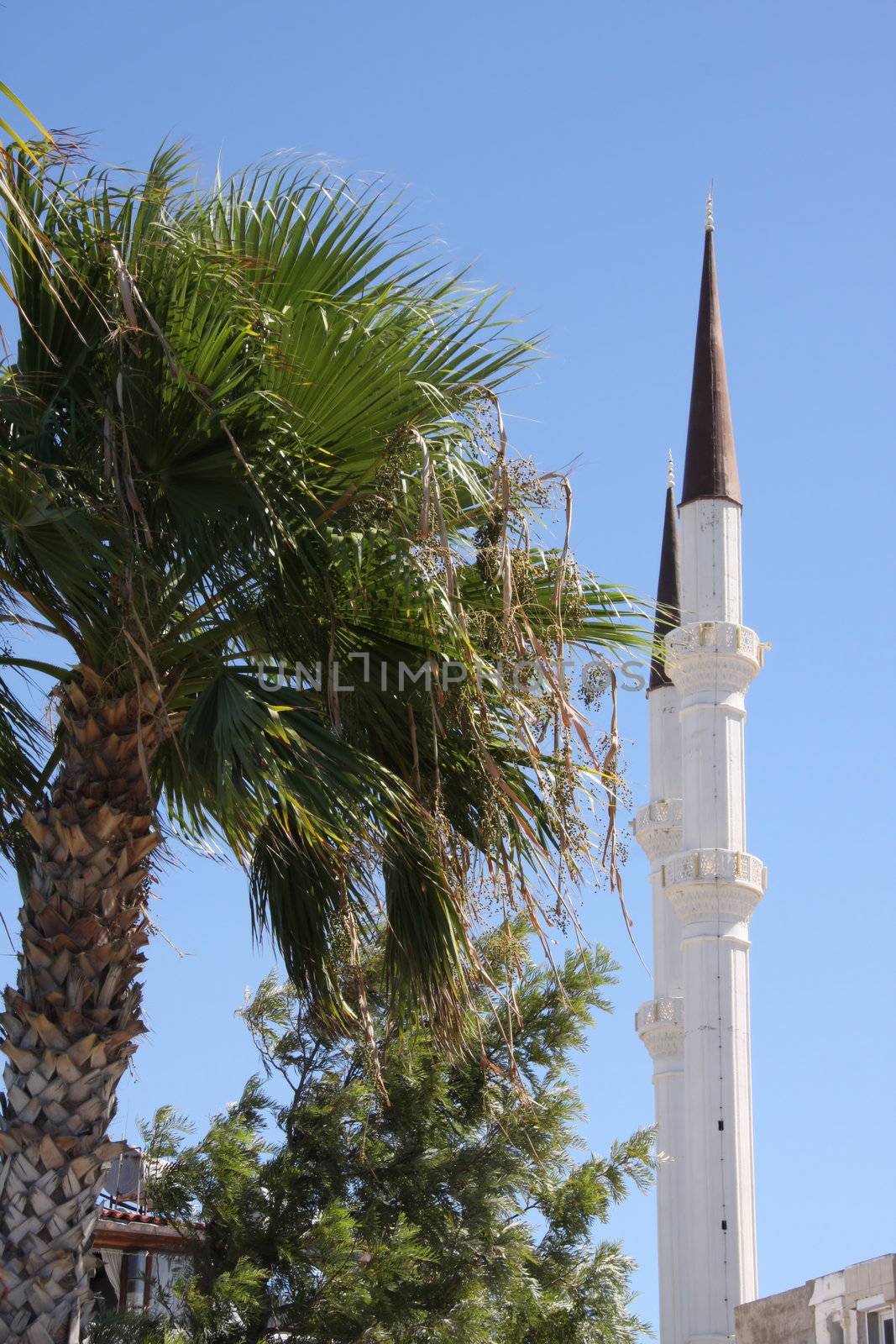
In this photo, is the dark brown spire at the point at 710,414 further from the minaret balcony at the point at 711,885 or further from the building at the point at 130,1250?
the building at the point at 130,1250

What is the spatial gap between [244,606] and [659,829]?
1248 inches

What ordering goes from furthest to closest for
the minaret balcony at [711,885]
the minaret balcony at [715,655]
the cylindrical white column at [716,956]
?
the minaret balcony at [715,655] → the minaret balcony at [711,885] → the cylindrical white column at [716,956]

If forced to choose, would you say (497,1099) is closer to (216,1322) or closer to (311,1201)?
(311,1201)

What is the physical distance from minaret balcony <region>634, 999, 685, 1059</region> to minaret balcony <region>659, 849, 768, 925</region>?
16.3ft

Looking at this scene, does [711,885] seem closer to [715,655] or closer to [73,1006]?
[715,655]

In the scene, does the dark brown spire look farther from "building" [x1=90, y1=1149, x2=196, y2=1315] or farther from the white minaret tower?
"building" [x1=90, y1=1149, x2=196, y2=1315]

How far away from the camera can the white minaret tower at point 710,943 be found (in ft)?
99.3

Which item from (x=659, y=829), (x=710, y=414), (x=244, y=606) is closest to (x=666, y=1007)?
(x=659, y=829)

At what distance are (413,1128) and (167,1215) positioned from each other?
72.8 inches

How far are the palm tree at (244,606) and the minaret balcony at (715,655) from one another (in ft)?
84.0

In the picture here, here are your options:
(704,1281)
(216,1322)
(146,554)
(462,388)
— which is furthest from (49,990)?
(704,1281)

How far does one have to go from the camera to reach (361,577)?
20.4 feet

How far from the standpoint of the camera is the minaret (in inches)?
1380

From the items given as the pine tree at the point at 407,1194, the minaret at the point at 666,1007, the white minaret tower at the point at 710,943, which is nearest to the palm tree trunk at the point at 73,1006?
the pine tree at the point at 407,1194
